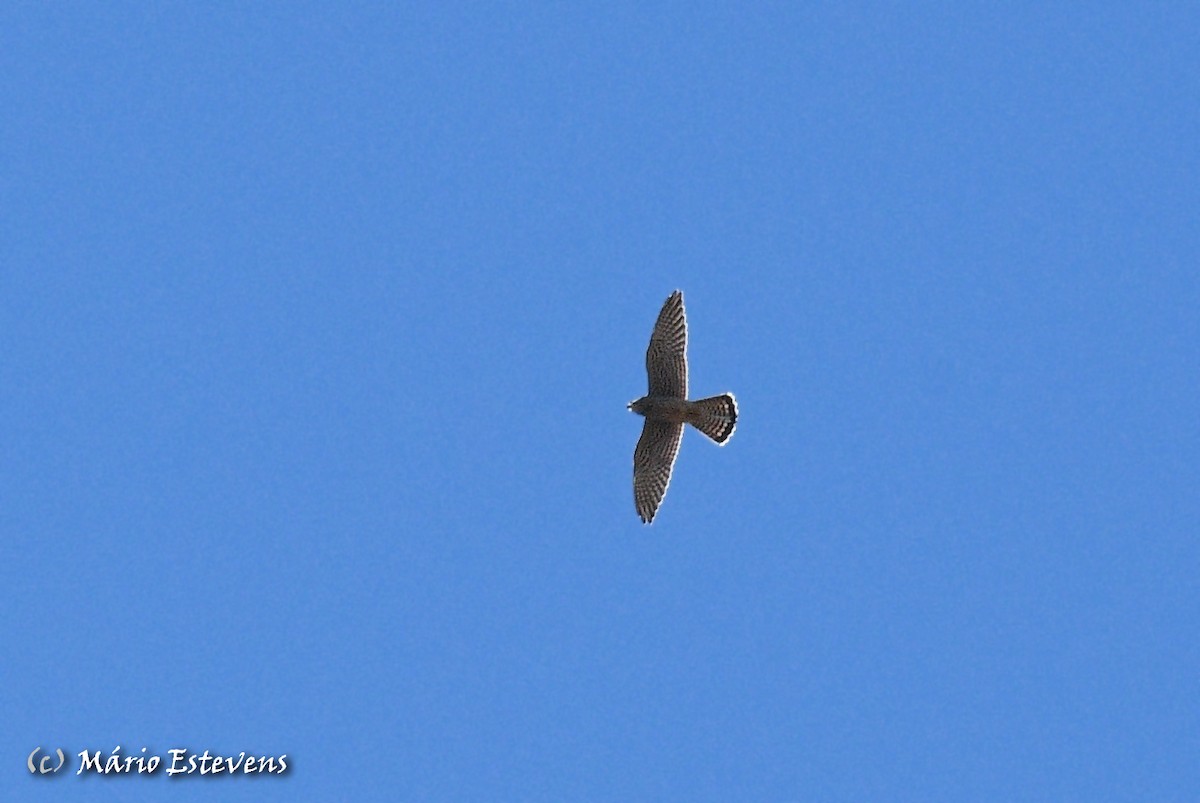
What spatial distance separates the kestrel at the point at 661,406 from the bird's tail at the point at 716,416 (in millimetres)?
370

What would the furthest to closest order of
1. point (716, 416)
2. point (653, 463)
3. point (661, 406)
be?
point (653, 463) → point (661, 406) → point (716, 416)

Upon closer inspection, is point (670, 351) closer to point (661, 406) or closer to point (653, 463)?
point (661, 406)

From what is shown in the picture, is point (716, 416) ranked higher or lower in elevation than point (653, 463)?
higher

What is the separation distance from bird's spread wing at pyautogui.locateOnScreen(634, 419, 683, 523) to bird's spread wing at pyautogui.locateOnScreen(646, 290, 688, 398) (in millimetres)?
580

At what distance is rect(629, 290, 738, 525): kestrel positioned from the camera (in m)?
32.1

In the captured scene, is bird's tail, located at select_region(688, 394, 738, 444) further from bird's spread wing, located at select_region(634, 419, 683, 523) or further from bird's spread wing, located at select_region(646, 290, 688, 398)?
bird's spread wing, located at select_region(646, 290, 688, 398)

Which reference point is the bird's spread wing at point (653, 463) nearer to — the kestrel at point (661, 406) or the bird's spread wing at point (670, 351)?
the kestrel at point (661, 406)

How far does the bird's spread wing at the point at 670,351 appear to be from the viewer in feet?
106

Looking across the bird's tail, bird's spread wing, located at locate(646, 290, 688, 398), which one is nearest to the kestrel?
bird's spread wing, located at locate(646, 290, 688, 398)

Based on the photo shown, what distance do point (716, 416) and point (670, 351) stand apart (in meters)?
1.47

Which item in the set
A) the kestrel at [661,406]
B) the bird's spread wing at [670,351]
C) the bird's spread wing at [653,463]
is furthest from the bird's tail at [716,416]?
the bird's spread wing at [670,351]

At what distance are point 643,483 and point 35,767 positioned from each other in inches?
399

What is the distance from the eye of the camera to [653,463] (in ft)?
106

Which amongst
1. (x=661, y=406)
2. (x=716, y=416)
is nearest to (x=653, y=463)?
Answer: (x=661, y=406)
